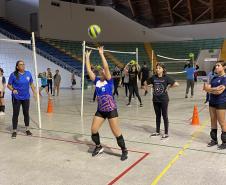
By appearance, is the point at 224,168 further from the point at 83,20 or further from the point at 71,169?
the point at 83,20

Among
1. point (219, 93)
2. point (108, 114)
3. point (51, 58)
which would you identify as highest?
point (51, 58)

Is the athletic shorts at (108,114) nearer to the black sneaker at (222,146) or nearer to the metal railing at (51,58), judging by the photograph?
the black sneaker at (222,146)

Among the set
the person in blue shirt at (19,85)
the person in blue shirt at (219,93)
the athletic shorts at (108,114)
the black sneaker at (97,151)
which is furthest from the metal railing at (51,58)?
the person in blue shirt at (219,93)

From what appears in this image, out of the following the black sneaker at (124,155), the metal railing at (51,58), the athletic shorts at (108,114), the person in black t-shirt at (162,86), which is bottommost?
the black sneaker at (124,155)

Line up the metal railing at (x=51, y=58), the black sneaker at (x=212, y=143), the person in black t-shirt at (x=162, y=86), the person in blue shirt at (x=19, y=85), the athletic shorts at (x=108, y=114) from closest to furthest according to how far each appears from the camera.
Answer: the athletic shorts at (x=108, y=114) → the black sneaker at (x=212, y=143) → the person in black t-shirt at (x=162, y=86) → the person in blue shirt at (x=19, y=85) → the metal railing at (x=51, y=58)

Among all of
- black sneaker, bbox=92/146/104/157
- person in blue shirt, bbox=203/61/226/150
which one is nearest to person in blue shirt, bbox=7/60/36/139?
black sneaker, bbox=92/146/104/157

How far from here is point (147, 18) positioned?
32344 mm

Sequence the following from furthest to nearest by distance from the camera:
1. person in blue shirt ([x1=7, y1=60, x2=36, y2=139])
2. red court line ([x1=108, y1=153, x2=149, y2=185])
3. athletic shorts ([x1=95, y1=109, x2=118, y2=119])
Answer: person in blue shirt ([x1=7, y1=60, x2=36, y2=139]) < athletic shorts ([x1=95, y1=109, x2=118, y2=119]) < red court line ([x1=108, y1=153, x2=149, y2=185])

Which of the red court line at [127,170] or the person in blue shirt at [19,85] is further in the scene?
the person in blue shirt at [19,85]

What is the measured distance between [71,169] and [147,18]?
29545mm

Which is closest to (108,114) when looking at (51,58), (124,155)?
(124,155)

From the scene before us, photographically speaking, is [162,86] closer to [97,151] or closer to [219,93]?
[219,93]

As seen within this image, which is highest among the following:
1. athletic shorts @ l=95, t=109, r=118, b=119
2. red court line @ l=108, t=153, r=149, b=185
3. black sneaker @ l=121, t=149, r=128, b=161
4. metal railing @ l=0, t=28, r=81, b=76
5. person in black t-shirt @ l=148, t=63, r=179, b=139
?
metal railing @ l=0, t=28, r=81, b=76

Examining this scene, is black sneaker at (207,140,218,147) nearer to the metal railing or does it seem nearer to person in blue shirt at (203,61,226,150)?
person in blue shirt at (203,61,226,150)
